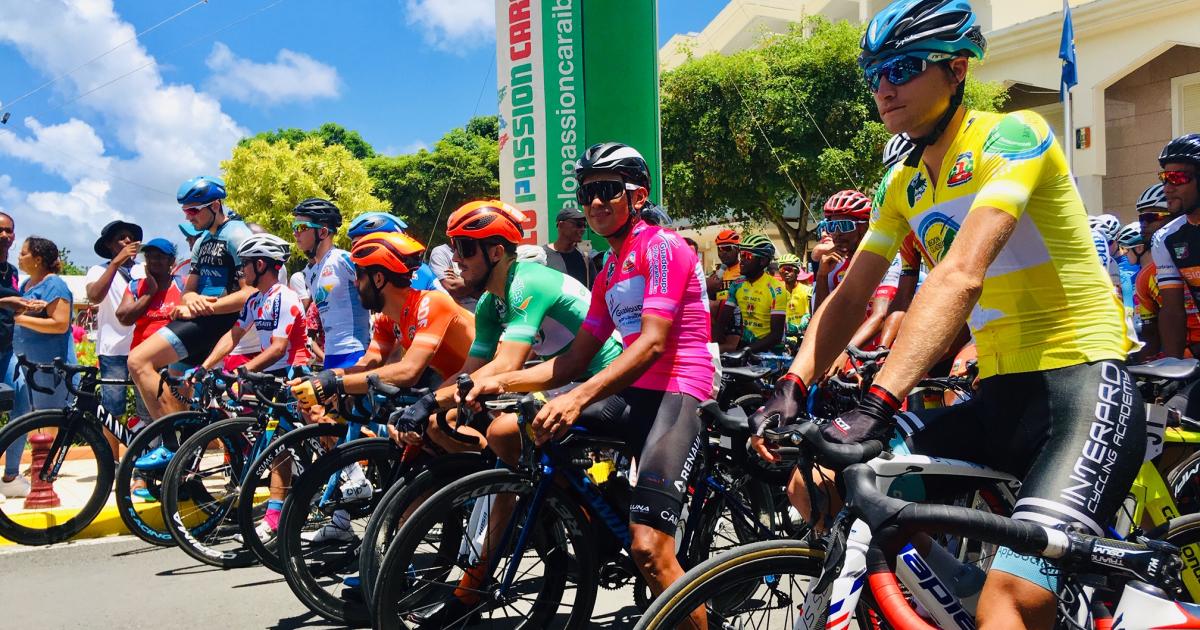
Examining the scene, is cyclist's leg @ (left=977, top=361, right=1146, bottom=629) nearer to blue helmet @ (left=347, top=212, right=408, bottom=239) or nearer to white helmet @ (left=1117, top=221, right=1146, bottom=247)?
blue helmet @ (left=347, top=212, right=408, bottom=239)

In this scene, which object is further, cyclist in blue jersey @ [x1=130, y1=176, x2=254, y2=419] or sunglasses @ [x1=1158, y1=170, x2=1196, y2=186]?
cyclist in blue jersey @ [x1=130, y1=176, x2=254, y2=419]

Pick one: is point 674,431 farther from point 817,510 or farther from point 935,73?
point 935,73

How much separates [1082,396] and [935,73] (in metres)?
1.03

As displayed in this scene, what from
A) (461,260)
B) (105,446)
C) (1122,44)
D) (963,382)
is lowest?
(105,446)

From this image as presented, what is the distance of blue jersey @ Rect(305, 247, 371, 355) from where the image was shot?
697 centimetres

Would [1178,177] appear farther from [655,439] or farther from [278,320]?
[278,320]

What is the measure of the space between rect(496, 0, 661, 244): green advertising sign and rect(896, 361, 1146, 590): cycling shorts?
22.4ft

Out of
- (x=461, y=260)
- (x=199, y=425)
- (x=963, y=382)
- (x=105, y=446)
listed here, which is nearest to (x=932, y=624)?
(x=963, y=382)

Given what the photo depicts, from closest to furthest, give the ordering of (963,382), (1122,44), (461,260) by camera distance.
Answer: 1. (963,382)
2. (461,260)
3. (1122,44)

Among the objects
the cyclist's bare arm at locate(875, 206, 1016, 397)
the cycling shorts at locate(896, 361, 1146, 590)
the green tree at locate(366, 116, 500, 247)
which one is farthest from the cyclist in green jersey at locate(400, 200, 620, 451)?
the green tree at locate(366, 116, 500, 247)

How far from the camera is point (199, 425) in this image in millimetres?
7074

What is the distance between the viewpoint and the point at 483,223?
4832 mm

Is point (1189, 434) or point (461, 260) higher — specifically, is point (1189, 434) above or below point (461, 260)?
below

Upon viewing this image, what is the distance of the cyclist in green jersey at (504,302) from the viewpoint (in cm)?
461
